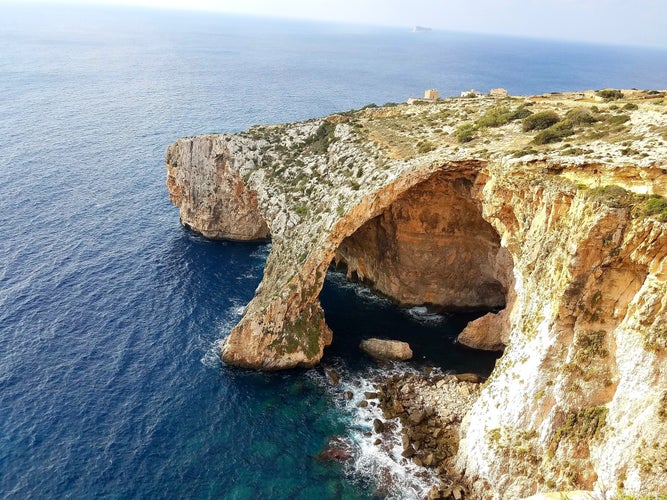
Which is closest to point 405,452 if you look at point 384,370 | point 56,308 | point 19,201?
point 384,370

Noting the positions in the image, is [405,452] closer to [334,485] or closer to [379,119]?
[334,485]

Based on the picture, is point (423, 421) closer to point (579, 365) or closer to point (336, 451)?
point (336, 451)

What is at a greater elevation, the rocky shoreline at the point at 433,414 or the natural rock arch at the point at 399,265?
the natural rock arch at the point at 399,265

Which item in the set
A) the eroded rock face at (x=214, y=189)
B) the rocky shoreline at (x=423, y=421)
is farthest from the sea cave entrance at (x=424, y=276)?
the eroded rock face at (x=214, y=189)

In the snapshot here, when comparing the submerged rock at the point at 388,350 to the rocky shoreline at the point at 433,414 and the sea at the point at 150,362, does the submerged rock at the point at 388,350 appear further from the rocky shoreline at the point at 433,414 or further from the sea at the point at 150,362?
the rocky shoreline at the point at 433,414

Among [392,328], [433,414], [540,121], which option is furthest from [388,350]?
[540,121]

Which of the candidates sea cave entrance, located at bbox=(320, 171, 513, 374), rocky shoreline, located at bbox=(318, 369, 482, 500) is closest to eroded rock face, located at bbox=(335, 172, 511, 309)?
sea cave entrance, located at bbox=(320, 171, 513, 374)
